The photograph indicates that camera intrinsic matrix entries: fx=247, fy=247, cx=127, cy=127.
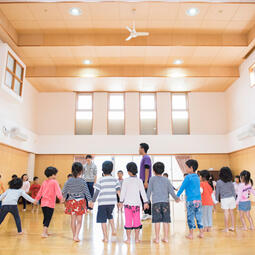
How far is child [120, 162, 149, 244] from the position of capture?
12.7 feet

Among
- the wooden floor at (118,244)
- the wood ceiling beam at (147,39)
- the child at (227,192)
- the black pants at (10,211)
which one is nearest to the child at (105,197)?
the wooden floor at (118,244)

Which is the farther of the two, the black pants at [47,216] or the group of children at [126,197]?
the black pants at [47,216]

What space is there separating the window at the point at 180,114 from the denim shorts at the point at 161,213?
9458mm

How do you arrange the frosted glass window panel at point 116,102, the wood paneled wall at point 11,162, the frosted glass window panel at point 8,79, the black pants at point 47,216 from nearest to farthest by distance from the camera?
the black pants at point 47,216
the frosted glass window panel at point 8,79
the wood paneled wall at point 11,162
the frosted glass window panel at point 116,102

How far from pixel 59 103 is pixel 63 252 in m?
10.8

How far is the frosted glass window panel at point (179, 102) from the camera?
44.2 ft

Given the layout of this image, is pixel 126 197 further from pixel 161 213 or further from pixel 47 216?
pixel 47 216

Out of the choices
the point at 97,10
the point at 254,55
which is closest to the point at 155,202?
the point at 97,10

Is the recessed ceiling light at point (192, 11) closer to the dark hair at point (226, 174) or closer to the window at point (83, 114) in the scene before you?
the dark hair at point (226, 174)

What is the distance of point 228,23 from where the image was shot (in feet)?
28.7

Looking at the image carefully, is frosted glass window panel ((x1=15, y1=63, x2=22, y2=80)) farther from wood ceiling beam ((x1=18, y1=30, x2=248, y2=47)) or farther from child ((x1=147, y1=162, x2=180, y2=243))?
child ((x1=147, y1=162, x2=180, y2=243))

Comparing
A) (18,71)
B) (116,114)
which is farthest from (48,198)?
(116,114)

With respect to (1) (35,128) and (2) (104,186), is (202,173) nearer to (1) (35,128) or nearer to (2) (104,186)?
(2) (104,186)

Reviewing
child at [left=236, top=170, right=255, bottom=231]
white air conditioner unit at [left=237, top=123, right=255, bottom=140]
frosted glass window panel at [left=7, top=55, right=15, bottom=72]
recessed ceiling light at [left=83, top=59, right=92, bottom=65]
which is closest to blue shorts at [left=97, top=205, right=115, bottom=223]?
child at [left=236, top=170, right=255, bottom=231]
